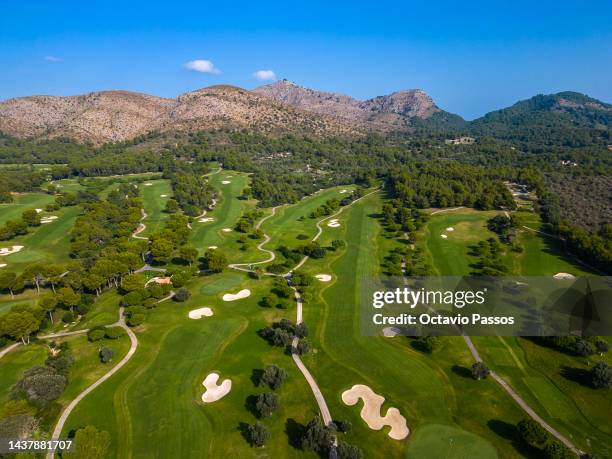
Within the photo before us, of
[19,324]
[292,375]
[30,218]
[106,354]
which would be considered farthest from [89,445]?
[30,218]

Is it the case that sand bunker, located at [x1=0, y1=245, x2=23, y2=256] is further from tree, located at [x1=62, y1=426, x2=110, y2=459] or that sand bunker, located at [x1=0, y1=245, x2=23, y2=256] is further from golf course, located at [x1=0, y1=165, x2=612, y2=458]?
tree, located at [x1=62, y1=426, x2=110, y2=459]

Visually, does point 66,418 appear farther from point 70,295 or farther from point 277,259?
point 277,259

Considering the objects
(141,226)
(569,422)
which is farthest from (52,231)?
(569,422)

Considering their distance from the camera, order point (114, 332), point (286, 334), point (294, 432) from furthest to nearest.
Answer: point (114, 332) → point (286, 334) → point (294, 432)

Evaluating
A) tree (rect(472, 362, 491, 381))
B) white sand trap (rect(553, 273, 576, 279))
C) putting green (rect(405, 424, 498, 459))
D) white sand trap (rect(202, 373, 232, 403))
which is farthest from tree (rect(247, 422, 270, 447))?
white sand trap (rect(553, 273, 576, 279))

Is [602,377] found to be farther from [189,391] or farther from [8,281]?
[8,281]

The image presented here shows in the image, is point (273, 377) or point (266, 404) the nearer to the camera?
point (266, 404)

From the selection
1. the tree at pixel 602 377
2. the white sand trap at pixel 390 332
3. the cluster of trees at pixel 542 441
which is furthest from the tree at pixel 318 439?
the tree at pixel 602 377
